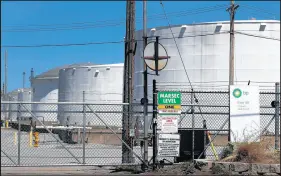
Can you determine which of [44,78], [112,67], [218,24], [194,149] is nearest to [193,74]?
[218,24]

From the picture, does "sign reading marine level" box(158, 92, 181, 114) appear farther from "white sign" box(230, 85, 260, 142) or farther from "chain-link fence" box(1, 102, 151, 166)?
"white sign" box(230, 85, 260, 142)

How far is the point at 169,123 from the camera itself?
11.8 m

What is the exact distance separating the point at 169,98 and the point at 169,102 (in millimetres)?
107

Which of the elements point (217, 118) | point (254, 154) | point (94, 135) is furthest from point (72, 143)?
point (254, 154)

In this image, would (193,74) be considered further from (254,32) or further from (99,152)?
(99,152)

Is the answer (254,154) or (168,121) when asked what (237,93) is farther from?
(168,121)

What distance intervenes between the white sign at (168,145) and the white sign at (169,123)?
0.48 ft

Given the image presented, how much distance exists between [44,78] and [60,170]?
65.5 metres

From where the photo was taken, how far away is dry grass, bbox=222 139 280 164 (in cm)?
1127

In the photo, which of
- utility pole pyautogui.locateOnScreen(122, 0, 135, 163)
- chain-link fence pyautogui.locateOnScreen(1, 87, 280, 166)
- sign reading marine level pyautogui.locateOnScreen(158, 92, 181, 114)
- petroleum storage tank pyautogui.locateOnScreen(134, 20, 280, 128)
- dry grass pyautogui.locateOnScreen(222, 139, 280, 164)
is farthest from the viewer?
petroleum storage tank pyautogui.locateOnScreen(134, 20, 280, 128)

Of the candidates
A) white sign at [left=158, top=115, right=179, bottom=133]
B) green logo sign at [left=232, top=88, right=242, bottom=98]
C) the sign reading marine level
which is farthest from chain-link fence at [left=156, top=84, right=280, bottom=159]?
white sign at [left=158, top=115, right=179, bottom=133]

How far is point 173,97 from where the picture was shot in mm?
11781

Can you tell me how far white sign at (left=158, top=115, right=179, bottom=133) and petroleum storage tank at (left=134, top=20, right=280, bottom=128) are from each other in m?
22.4

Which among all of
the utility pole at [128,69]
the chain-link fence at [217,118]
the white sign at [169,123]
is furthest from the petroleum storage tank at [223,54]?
the white sign at [169,123]
